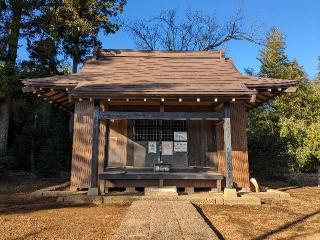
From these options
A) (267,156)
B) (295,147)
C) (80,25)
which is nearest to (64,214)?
(267,156)

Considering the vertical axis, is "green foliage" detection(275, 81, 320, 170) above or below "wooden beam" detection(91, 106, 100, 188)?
above

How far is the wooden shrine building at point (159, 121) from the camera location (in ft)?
36.6

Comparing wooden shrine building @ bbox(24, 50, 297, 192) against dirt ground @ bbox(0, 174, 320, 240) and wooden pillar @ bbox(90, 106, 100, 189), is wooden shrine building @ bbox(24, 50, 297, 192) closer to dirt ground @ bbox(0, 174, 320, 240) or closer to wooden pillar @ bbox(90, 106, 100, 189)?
wooden pillar @ bbox(90, 106, 100, 189)

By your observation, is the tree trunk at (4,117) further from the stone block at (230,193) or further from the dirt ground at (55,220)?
the stone block at (230,193)

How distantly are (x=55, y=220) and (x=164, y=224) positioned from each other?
2.65 meters

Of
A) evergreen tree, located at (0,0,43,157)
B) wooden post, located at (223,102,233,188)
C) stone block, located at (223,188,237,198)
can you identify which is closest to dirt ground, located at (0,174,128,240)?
stone block, located at (223,188,237,198)

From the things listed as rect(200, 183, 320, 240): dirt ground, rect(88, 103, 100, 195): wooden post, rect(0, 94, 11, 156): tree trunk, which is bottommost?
rect(200, 183, 320, 240): dirt ground

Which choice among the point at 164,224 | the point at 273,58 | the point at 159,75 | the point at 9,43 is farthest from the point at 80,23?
the point at 273,58

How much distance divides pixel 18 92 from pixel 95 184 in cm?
1010

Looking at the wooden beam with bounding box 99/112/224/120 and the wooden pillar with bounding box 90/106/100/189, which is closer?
the wooden pillar with bounding box 90/106/100/189

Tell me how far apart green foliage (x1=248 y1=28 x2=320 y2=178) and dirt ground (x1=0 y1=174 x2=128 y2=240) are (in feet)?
37.4

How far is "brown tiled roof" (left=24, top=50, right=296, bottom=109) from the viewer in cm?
1101

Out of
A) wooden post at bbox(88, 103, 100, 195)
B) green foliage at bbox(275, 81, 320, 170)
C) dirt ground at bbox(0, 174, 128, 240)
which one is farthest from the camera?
green foliage at bbox(275, 81, 320, 170)

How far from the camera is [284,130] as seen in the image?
2167cm
